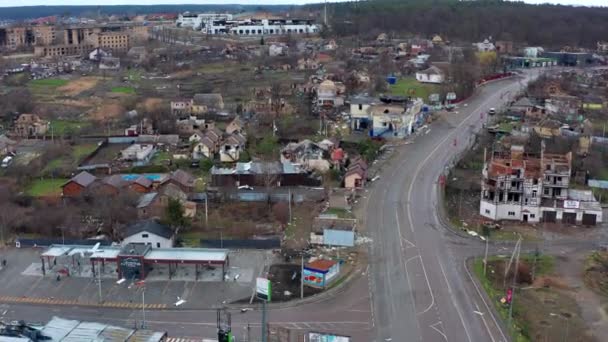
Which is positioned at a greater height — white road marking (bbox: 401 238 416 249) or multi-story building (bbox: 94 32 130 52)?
multi-story building (bbox: 94 32 130 52)

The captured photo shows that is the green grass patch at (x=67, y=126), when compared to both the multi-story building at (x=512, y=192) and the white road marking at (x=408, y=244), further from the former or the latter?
the multi-story building at (x=512, y=192)

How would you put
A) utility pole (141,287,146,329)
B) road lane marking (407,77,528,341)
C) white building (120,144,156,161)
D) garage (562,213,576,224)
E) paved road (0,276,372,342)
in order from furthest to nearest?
white building (120,144,156,161) < road lane marking (407,77,528,341) < garage (562,213,576,224) < utility pole (141,287,146,329) < paved road (0,276,372,342)

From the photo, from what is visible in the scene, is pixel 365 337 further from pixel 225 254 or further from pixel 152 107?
pixel 152 107

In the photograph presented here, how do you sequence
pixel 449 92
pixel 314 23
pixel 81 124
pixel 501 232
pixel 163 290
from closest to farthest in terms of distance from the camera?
pixel 163 290, pixel 501 232, pixel 81 124, pixel 449 92, pixel 314 23

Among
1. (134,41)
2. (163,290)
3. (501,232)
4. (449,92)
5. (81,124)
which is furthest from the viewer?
(134,41)

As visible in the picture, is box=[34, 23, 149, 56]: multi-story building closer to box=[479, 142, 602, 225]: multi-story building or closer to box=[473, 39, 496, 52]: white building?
box=[473, 39, 496, 52]: white building

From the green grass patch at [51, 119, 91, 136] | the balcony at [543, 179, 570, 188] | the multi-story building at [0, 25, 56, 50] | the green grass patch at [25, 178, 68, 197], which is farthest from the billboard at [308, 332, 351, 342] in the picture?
the multi-story building at [0, 25, 56, 50]

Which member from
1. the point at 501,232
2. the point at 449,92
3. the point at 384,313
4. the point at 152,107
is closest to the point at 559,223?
the point at 501,232
